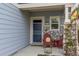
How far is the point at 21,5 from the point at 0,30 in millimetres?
3476

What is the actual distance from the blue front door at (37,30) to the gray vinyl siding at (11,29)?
182 centimetres

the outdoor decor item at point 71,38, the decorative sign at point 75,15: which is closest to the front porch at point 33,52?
the outdoor decor item at point 71,38

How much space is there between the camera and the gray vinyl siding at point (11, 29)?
7281mm

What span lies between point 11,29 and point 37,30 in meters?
4.26

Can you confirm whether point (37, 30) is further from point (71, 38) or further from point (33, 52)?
point (71, 38)

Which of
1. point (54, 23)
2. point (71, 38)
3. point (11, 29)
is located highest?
point (54, 23)

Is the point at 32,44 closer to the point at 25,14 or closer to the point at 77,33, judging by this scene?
the point at 25,14

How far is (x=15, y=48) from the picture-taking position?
29.1 feet

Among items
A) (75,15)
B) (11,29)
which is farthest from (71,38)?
(11,29)

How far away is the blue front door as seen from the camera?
12422 millimetres

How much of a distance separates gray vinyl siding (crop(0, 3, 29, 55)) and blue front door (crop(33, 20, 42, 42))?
182 cm

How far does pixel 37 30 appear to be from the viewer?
12469 mm

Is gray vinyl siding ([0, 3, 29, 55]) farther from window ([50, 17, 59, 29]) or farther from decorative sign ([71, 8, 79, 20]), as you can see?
decorative sign ([71, 8, 79, 20])

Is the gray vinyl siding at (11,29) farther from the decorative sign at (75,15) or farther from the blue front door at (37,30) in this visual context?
the decorative sign at (75,15)
